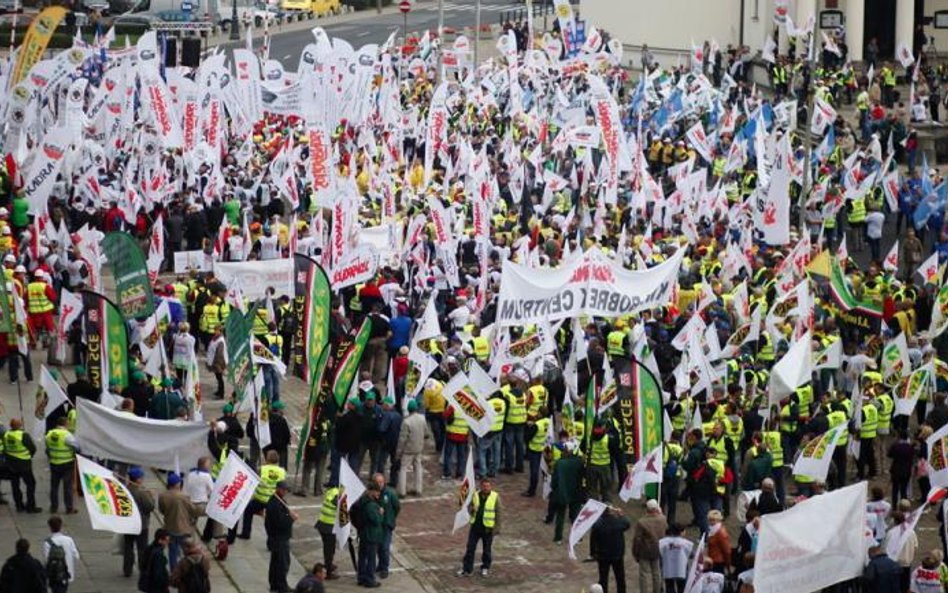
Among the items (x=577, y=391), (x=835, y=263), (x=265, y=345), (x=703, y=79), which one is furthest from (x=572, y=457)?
(x=703, y=79)

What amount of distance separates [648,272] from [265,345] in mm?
4940

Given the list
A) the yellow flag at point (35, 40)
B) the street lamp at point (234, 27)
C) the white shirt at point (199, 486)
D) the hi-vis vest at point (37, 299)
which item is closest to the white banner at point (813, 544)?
the white shirt at point (199, 486)

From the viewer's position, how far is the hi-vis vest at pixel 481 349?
30469mm

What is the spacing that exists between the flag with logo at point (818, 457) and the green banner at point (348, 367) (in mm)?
4965

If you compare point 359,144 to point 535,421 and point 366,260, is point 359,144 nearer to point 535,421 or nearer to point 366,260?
point 366,260

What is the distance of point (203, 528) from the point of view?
26.0 meters

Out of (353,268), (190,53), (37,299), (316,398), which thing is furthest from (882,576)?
(190,53)

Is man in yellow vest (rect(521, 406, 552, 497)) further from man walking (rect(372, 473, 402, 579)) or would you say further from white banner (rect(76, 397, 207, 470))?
white banner (rect(76, 397, 207, 470))

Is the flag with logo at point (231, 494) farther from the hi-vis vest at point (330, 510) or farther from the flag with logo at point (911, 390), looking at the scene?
the flag with logo at point (911, 390)

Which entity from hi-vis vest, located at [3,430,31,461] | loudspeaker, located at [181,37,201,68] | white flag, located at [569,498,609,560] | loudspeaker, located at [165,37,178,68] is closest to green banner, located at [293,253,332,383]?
hi-vis vest, located at [3,430,31,461]

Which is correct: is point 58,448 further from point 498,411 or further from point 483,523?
point 498,411

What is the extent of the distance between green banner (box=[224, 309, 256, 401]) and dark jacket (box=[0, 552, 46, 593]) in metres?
5.42

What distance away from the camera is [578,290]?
29.1 meters

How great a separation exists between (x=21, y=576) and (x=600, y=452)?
736 centimetres
